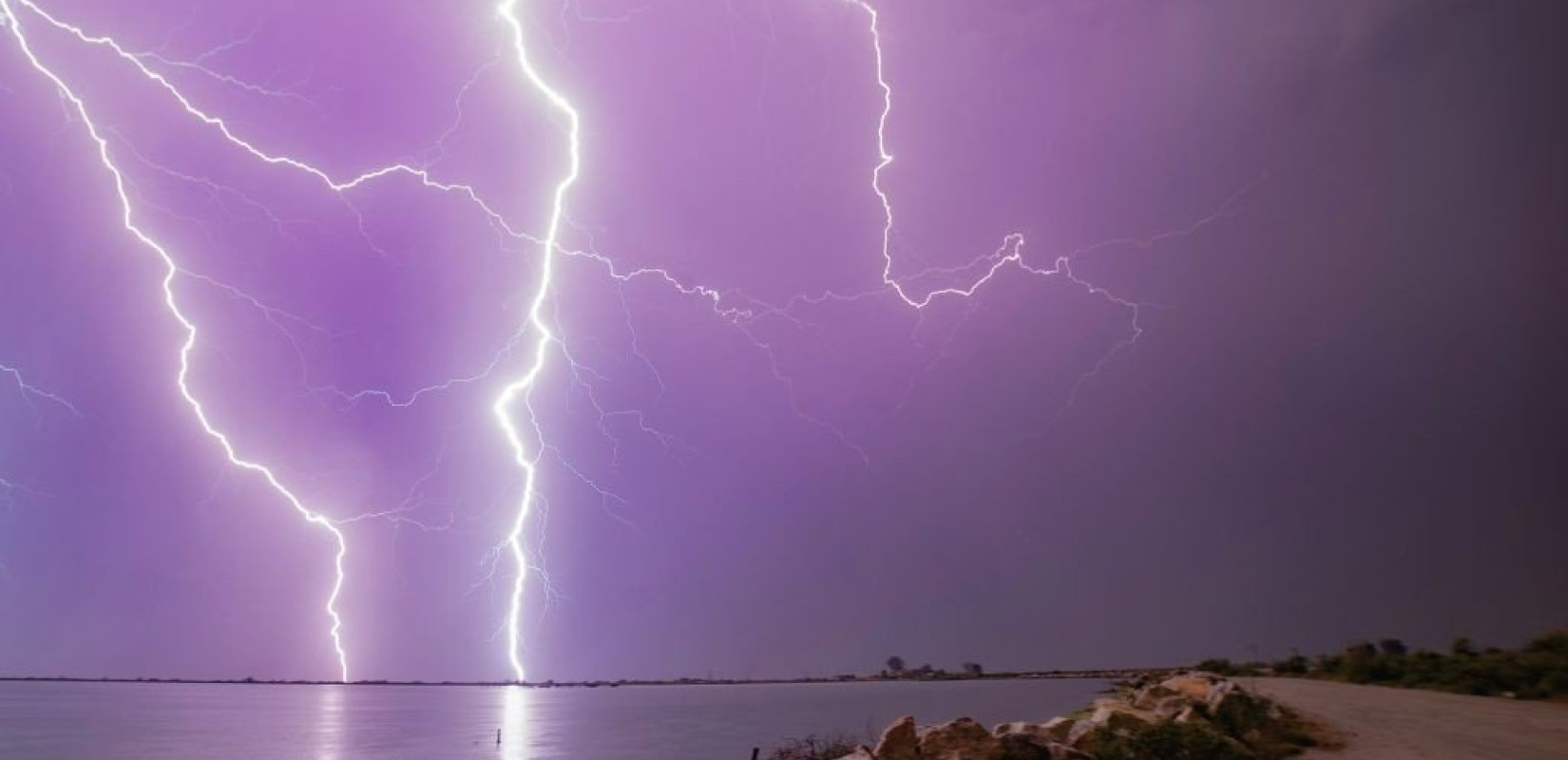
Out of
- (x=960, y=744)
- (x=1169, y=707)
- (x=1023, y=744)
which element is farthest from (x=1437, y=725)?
(x=960, y=744)

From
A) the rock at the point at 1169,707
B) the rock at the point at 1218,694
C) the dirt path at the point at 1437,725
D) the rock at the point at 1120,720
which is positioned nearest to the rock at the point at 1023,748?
the rock at the point at 1120,720

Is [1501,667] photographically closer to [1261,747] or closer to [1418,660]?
[1418,660]

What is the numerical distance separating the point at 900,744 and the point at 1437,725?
766cm

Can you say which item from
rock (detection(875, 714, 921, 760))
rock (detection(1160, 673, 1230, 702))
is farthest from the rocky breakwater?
rock (detection(1160, 673, 1230, 702))

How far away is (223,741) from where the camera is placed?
2714 cm

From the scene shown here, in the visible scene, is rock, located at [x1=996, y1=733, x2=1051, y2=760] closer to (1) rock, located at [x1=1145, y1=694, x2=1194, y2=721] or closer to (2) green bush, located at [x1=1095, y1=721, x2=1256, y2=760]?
(2) green bush, located at [x1=1095, y1=721, x2=1256, y2=760]

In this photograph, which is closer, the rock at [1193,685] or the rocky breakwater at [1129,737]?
the rocky breakwater at [1129,737]

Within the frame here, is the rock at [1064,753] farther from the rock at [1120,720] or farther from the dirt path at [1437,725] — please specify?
the dirt path at [1437,725]

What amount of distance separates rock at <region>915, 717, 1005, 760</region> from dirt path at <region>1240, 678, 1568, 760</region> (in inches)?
147

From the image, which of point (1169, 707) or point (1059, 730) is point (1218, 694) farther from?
point (1059, 730)

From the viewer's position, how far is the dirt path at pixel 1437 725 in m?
10.3

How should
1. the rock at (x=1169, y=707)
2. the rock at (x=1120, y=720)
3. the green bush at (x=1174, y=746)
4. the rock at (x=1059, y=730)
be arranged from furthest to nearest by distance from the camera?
1. the rock at (x=1169, y=707)
2. the rock at (x=1059, y=730)
3. the rock at (x=1120, y=720)
4. the green bush at (x=1174, y=746)

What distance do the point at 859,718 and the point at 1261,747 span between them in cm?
2120

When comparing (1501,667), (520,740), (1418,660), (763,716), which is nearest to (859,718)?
(763,716)
